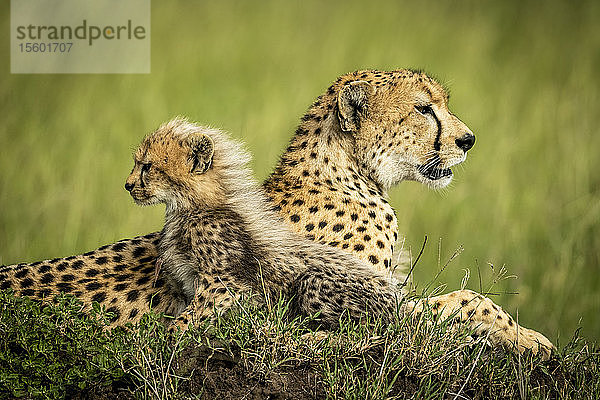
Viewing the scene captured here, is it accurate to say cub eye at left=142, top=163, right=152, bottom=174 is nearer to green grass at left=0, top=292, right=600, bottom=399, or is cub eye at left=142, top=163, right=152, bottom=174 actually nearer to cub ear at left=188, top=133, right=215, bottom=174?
cub ear at left=188, top=133, right=215, bottom=174

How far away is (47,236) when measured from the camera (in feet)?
22.5

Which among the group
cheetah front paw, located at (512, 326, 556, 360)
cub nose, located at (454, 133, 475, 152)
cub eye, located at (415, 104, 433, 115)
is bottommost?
cheetah front paw, located at (512, 326, 556, 360)

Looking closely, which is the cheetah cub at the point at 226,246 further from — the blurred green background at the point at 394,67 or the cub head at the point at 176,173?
the blurred green background at the point at 394,67

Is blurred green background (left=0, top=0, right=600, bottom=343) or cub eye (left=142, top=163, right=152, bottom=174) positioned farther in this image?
blurred green background (left=0, top=0, right=600, bottom=343)

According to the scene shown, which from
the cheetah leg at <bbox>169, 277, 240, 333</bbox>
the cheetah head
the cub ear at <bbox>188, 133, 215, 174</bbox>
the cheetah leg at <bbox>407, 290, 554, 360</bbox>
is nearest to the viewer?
the cheetah leg at <bbox>169, 277, 240, 333</bbox>

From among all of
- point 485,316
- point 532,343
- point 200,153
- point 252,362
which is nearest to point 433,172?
point 485,316

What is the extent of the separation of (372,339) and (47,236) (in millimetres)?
3875

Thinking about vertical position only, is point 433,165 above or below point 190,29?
below

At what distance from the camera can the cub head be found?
416 centimetres

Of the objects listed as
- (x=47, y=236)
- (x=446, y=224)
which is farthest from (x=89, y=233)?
(x=446, y=224)

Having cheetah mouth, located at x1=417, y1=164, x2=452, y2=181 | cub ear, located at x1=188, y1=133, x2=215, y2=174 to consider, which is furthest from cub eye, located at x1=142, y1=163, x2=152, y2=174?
cheetah mouth, located at x1=417, y1=164, x2=452, y2=181

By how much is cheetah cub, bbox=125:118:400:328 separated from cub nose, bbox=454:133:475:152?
0.85 m

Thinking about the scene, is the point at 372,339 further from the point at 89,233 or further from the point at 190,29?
the point at 190,29

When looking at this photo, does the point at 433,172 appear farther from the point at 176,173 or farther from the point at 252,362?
the point at 252,362
